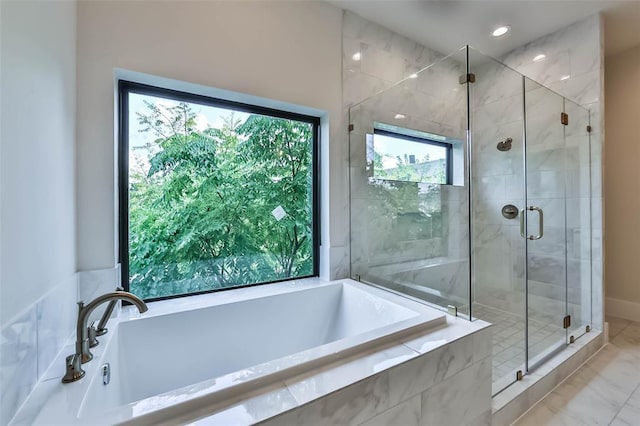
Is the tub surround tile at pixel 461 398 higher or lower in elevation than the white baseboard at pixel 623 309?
higher

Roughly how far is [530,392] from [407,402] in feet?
3.46

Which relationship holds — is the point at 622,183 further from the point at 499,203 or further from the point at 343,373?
the point at 343,373

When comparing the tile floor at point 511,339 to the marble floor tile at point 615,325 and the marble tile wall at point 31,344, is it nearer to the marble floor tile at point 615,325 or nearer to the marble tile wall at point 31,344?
the marble floor tile at point 615,325

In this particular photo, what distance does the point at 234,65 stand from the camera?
173 centimetres

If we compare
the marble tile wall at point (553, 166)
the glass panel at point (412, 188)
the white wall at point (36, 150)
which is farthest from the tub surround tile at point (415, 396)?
the marble tile wall at point (553, 166)

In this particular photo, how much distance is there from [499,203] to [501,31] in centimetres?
154

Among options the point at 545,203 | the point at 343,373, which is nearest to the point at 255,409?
the point at 343,373

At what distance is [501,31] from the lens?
2439mm

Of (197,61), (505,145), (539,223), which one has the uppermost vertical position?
(197,61)

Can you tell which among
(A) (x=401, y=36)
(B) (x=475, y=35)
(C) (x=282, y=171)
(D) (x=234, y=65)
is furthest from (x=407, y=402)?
(B) (x=475, y=35)

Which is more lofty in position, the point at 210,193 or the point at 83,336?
the point at 210,193

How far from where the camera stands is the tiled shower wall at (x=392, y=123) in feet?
7.23

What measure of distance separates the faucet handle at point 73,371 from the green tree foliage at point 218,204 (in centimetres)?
71

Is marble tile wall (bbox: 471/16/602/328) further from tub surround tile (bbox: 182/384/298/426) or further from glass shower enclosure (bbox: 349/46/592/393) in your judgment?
tub surround tile (bbox: 182/384/298/426)
